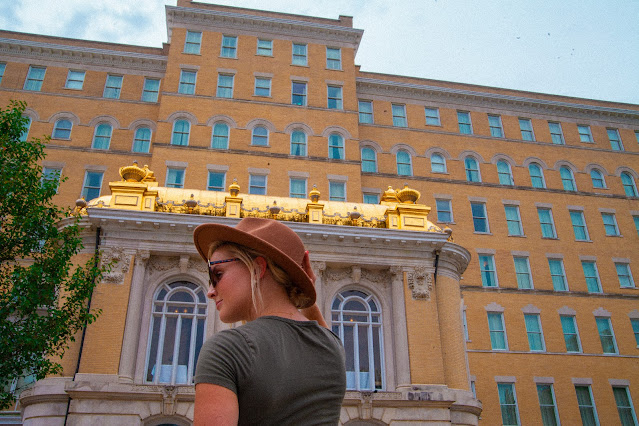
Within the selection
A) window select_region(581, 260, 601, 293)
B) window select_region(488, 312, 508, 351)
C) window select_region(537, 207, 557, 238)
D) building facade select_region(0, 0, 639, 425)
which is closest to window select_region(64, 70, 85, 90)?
building facade select_region(0, 0, 639, 425)

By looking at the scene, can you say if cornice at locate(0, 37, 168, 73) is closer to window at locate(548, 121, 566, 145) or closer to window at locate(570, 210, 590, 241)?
window at locate(548, 121, 566, 145)

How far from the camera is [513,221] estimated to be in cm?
3812

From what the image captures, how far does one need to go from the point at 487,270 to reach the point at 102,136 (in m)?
25.9

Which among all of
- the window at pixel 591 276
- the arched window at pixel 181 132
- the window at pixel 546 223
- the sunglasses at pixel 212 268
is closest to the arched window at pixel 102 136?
the arched window at pixel 181 132

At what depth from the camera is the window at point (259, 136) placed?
35031 mm

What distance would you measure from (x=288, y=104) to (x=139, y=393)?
932 inches

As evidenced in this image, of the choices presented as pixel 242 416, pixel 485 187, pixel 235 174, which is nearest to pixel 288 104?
pixel 235 174

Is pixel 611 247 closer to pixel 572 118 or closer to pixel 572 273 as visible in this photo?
pixel 572 273

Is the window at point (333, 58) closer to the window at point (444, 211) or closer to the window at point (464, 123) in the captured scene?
the window at point (464, 123)

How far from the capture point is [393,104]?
40.9 m

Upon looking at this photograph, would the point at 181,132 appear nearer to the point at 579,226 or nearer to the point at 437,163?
the point at 437,163

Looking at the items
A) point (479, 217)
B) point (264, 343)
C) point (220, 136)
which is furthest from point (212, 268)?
point (479, 217)

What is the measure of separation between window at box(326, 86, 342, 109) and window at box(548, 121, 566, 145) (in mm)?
17013

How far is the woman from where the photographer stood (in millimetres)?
2293
